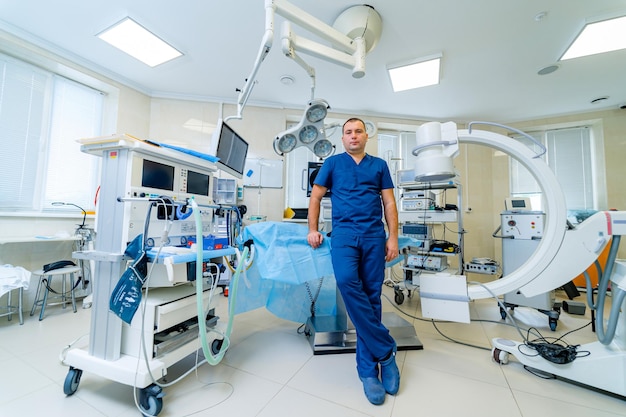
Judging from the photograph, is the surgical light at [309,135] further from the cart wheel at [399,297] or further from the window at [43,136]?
the window at [43,136]

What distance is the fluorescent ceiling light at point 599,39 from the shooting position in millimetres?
2262

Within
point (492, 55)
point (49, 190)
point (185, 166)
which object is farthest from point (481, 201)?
point (49, 190)

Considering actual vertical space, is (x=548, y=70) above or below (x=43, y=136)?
above

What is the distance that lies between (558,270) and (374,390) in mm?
1277

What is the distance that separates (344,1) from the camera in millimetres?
2045

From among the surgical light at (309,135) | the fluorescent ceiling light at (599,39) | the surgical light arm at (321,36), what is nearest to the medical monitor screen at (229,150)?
the surgical light arm at (321,36)

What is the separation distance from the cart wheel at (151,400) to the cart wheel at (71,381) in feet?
1.41

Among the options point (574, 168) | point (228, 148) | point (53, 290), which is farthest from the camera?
point (574, 168)

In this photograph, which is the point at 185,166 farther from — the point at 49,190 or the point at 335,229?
the point at 49,190

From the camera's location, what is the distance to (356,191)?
1536 mm

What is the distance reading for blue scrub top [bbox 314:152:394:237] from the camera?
1488mm

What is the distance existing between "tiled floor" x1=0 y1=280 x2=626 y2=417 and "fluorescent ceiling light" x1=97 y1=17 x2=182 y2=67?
274 centimetres

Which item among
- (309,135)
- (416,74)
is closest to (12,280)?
(309,135)

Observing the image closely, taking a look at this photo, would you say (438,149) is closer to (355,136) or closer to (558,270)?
(355,136)
